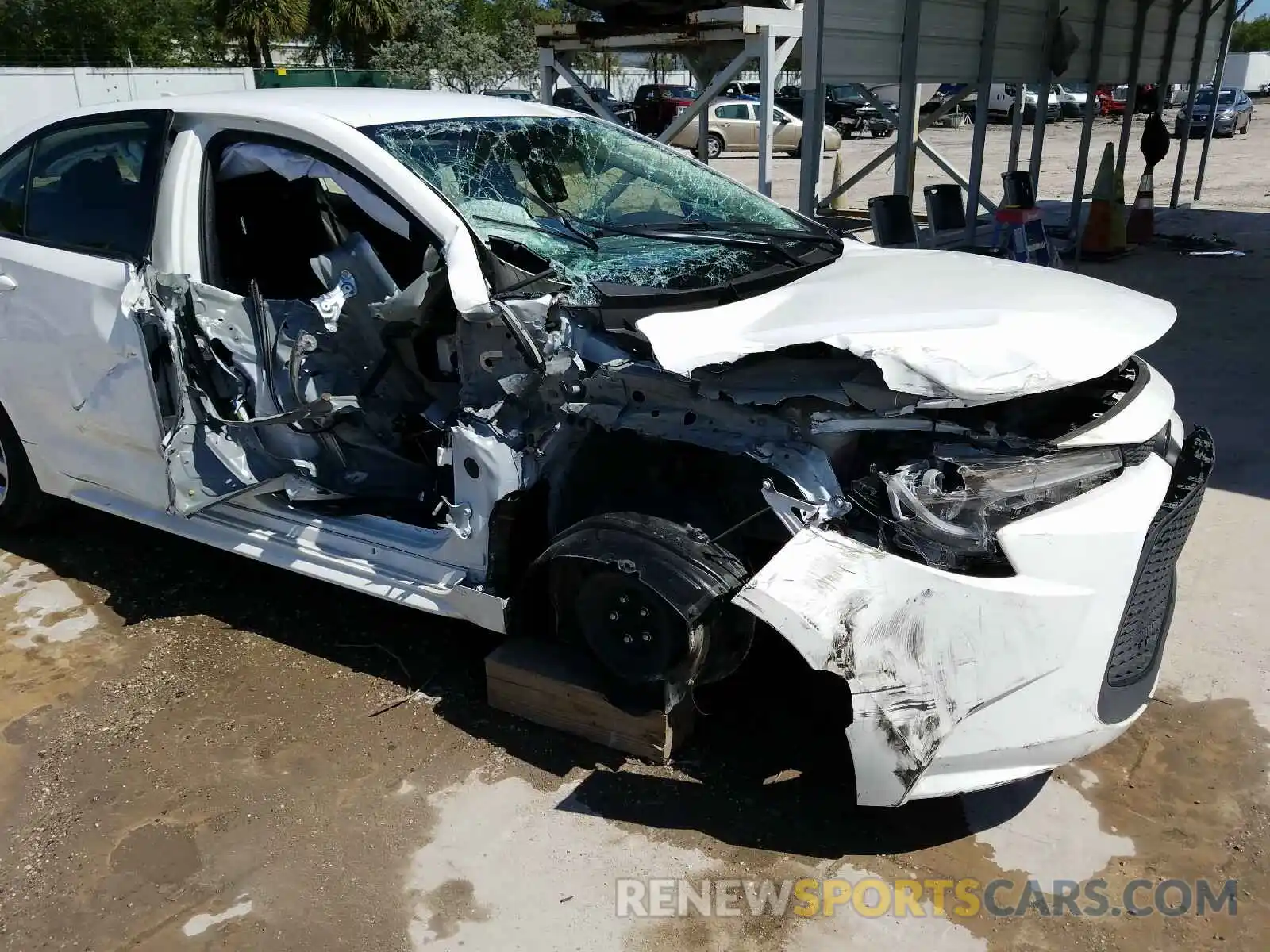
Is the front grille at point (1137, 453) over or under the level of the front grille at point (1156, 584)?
over

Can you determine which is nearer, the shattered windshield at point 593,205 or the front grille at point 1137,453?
the front grille at point 1137,453

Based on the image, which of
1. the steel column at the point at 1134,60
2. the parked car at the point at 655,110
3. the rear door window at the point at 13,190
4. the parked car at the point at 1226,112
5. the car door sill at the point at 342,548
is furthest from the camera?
the parked car at the point at 1226,112

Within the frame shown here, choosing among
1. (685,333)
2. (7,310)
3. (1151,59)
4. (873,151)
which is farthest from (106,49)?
(685,333)

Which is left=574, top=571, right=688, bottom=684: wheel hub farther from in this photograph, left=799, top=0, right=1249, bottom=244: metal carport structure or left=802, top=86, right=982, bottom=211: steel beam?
left=802, top=86, right=982, bottom=211: steel beam

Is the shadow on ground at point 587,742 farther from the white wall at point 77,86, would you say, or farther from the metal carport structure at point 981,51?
the white wall at point 77,86

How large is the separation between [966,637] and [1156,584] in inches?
26.6

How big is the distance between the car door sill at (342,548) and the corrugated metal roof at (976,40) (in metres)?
6.16

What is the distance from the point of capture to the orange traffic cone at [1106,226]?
1110cm

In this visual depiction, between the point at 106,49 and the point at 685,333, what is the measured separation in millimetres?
37027

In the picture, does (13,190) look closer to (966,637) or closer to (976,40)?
(966,637)

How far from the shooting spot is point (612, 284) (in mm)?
2996

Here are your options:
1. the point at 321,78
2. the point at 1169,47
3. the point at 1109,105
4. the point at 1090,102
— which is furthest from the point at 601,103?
the point at 1109,105

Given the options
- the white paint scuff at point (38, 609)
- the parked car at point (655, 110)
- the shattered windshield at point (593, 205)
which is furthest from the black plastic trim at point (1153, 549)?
the parked car at point (655, 110)

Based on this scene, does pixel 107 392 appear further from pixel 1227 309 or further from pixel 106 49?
pixel 106 49
